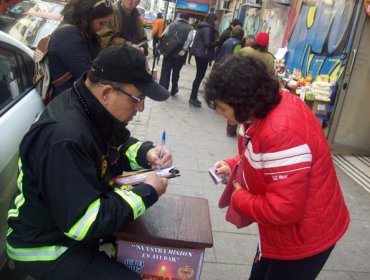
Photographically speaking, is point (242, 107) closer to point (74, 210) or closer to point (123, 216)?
point (123, 216)

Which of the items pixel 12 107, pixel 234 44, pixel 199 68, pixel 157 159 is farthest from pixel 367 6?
pixel 12 107

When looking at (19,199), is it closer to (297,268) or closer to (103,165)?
(103,165)

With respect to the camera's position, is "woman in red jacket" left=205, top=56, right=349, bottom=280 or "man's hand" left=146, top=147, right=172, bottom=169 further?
"man's hand" left=146, top=147, right=172, bottom=169

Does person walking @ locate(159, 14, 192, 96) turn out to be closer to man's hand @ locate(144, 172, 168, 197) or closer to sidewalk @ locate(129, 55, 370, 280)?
sidewalk @ locate(129, 55, 370, 280)

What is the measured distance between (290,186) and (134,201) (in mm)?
678

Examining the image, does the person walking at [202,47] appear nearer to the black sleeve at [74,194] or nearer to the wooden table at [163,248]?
the wooden table at [163,248]

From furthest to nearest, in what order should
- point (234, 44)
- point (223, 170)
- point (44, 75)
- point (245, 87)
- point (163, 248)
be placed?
point (234, 44)
point (44, 75)
point (223, 170)
point (163, 248)
point (245, 87)

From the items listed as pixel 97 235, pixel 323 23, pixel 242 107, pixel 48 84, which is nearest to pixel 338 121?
pixel 323 23

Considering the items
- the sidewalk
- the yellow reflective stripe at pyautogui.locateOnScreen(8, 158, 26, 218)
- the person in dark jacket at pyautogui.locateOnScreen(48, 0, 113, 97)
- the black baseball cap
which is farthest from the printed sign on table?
the person in dark jacket at pyautogui.locateOnScreen(48, 0, 113, 97)

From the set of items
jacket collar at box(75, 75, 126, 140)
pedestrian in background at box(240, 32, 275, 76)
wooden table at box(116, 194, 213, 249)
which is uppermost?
jacket collar at box(75, 75, 126, 140)

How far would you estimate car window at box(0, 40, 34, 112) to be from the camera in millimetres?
2865

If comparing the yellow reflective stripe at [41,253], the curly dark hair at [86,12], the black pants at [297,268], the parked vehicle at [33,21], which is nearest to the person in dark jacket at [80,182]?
the yellow reflective stripe at [41,253]

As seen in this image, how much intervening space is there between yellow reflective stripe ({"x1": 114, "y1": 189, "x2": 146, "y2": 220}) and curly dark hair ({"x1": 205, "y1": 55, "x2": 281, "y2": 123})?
1.90ft

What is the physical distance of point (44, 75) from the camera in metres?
3.33
